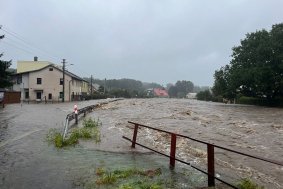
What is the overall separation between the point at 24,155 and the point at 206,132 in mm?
12046

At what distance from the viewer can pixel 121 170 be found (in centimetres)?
1067

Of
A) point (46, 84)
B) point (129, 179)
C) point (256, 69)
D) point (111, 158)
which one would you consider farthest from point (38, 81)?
point (129, 179)

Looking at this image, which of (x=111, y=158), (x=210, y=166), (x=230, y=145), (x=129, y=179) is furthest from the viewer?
(x=230, y=145)

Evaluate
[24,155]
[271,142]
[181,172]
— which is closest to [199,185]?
[181,172]

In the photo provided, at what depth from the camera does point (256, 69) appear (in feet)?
185

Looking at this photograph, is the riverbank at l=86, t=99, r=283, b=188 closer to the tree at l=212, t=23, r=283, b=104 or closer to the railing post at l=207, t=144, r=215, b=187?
the railing post at l=207, t=144, r=215, b=187

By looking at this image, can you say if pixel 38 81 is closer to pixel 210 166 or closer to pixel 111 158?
pixel 111 158

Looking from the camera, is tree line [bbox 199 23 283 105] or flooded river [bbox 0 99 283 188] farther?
tree line [bbox 199 23 283 105]

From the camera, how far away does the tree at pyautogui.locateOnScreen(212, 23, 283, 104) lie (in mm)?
55750

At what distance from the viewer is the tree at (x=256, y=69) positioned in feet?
183

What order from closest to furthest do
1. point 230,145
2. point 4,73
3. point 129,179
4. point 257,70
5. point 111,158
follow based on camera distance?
point 129,179, point 111,158, point 230,145, point 4,73, point 257,70

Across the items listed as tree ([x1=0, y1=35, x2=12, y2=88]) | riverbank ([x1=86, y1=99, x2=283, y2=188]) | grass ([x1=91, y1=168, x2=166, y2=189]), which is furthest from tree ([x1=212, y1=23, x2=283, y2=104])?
grass ([x1=91, y1=168, x2=166, y2=189])

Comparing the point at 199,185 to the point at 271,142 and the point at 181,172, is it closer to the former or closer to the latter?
the point at 181,172

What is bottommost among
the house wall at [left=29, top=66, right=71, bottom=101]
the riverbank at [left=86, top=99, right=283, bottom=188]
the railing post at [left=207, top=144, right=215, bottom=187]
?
the riverbank at [left=86, top=99, right=283, bottom=188]
